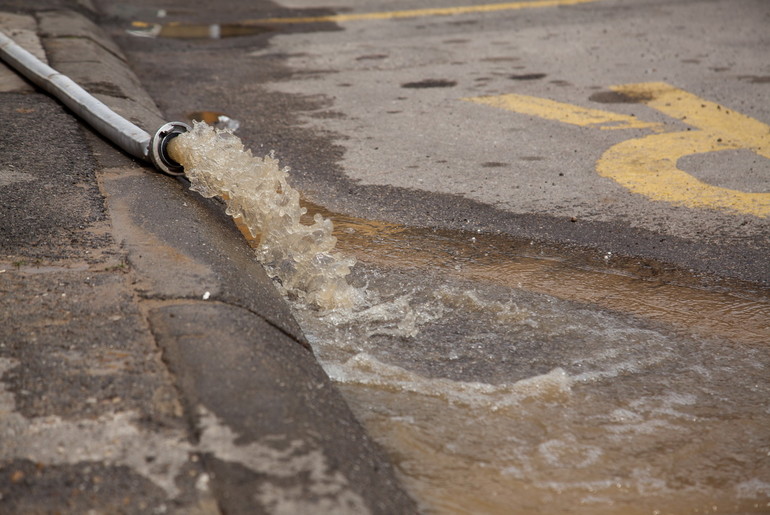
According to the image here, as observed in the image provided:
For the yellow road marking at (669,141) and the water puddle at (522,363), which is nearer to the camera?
the water puddle at (522,363)

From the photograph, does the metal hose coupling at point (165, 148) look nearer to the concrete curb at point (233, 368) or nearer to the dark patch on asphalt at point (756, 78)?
the concrete curb at point (233, 368)

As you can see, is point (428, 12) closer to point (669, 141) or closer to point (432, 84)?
point (432, 84)

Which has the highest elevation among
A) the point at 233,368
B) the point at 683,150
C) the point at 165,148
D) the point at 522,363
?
the point at 165,148

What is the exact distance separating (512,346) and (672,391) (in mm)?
556

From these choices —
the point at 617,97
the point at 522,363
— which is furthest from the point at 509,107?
the point at 522,363

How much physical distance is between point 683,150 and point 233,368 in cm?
345

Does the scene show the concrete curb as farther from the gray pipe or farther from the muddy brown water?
the muddy brown water

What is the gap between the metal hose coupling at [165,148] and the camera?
11.9ft

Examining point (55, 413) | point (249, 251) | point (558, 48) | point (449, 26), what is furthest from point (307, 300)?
point (449, 26)

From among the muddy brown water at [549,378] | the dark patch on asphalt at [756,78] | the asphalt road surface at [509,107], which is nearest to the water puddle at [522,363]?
the muddy brown water at [549,378]

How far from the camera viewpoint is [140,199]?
11.2 feet

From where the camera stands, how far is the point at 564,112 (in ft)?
18.3

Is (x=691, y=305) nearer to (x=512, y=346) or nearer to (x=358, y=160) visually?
(x=512, y=346)

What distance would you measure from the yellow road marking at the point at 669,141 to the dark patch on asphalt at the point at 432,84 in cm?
45
